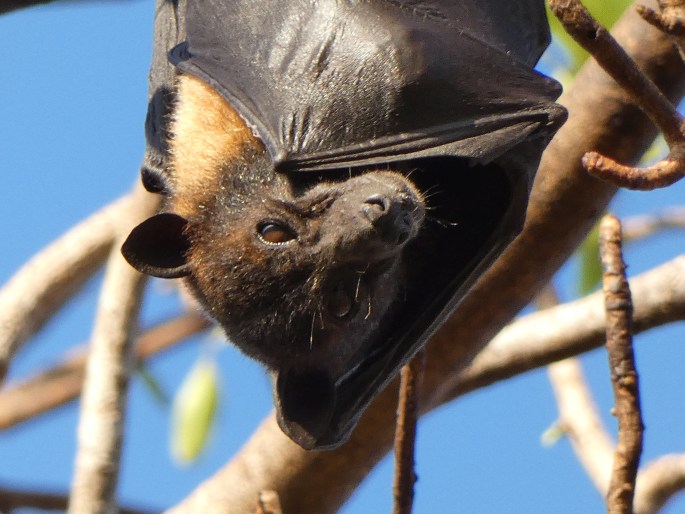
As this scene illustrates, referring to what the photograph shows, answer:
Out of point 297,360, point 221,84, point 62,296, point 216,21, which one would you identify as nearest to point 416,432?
point 297,360

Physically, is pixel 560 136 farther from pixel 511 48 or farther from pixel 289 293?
pixel 289 293

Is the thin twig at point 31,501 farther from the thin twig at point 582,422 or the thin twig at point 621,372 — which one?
the thin twig at point 621,372

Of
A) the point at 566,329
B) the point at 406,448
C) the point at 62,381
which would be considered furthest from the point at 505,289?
the point at 62,381

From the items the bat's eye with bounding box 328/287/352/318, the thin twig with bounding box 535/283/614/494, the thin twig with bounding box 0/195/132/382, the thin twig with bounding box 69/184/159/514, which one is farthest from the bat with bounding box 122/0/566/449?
the thin twig with bounding box 535/283/614/494

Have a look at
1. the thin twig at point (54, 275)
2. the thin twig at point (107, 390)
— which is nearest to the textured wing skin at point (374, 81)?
the thin twig at point (107, 390)

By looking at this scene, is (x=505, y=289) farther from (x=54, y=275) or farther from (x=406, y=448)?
(x=54, y=275)

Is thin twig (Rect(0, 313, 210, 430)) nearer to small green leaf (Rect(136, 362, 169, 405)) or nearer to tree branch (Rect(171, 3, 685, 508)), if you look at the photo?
small green leaf (Rect(136, 362, 169, 405))
